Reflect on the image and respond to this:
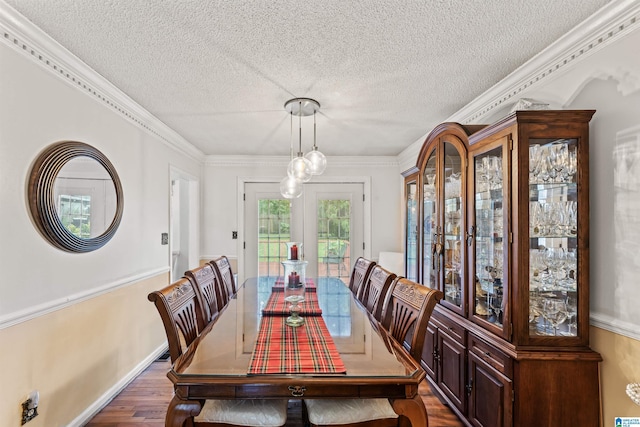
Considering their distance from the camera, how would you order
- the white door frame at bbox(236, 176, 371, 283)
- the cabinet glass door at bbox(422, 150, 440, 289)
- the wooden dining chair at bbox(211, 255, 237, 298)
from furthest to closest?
the white door frame at bbox(236, 176, 371, 283) < the wooden dining chair at bbox(211, 255, 237, 298) < the cabinet glass door at bbox(422, 150, 440, 289)

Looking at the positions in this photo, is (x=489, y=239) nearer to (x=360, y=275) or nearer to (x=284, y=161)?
(x=360, y=275)

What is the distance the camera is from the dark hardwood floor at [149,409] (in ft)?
7.25

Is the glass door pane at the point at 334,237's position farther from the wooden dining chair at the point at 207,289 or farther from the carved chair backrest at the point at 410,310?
the carved chair backrest at the point at 410,310

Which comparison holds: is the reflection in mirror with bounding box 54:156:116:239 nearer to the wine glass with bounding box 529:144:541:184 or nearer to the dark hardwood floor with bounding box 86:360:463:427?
the dark hardwood floor with bounding box 86:360:463:427

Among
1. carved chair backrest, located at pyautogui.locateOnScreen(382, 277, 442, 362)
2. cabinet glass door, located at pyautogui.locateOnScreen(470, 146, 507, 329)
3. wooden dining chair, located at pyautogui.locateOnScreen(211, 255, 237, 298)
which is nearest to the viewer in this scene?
carved chair backrest, located at pyautogui.locateOnScreen(382, 277, 442, 362)

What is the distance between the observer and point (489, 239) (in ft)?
6.63

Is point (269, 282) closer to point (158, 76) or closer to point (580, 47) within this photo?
point (158, 76)

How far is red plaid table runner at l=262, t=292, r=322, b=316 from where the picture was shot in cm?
205

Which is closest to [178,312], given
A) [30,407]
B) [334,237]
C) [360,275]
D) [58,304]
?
[58,304]

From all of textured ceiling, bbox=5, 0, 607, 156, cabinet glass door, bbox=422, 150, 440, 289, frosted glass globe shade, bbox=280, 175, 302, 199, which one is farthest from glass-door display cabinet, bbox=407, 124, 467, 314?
frosted glass globe shade, bbox=280, 175, 302, 199

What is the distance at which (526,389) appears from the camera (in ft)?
5.48

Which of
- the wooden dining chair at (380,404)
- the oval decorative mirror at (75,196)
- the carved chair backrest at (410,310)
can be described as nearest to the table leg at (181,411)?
the wooden dining chair at (380,404)

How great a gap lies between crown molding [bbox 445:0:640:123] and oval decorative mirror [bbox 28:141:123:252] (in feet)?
9.21

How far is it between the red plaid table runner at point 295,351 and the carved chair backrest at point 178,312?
0.38m
